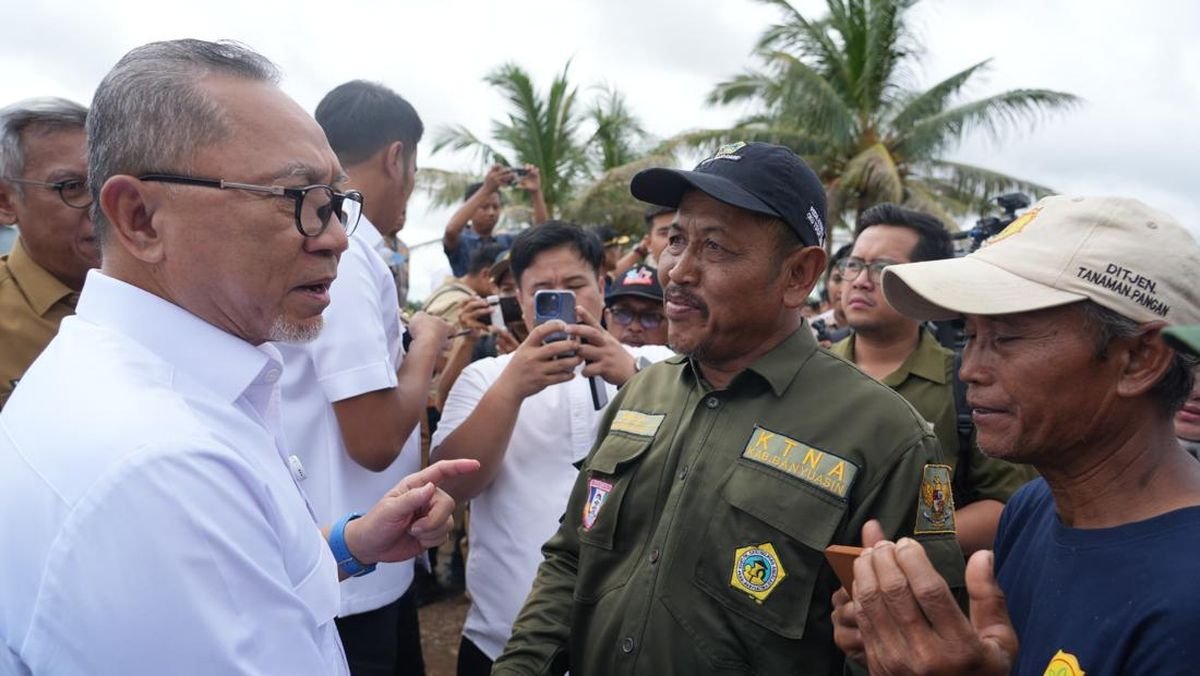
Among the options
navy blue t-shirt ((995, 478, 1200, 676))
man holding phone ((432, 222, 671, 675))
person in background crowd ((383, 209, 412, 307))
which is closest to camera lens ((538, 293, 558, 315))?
man holding phone ((432, 222, 671, 675))

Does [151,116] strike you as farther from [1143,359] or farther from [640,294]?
[640,294]

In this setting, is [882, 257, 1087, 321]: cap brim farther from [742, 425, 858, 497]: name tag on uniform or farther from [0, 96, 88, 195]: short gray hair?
[0, 96, 88, 195]: short gray hair

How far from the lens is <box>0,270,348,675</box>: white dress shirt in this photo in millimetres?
1184

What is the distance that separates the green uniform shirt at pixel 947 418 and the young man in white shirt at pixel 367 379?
1.52 m

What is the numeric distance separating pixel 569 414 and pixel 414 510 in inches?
48.7

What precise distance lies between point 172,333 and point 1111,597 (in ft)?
5.47

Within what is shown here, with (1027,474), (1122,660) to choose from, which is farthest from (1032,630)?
(1027,474)

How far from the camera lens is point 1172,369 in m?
1.51

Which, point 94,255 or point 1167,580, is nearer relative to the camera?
point 1167,580

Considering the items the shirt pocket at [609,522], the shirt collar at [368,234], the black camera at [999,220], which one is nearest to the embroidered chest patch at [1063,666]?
the shirt pocket at [609,522]

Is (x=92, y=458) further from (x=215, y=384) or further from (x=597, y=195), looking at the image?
(x=597, y=195)

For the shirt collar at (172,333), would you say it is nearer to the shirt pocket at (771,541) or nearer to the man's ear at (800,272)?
the shirt pocket at (771,541)

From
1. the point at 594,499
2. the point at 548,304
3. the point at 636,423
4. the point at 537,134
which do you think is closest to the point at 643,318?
the point at 548,304

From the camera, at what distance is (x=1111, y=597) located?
1.40 meters
